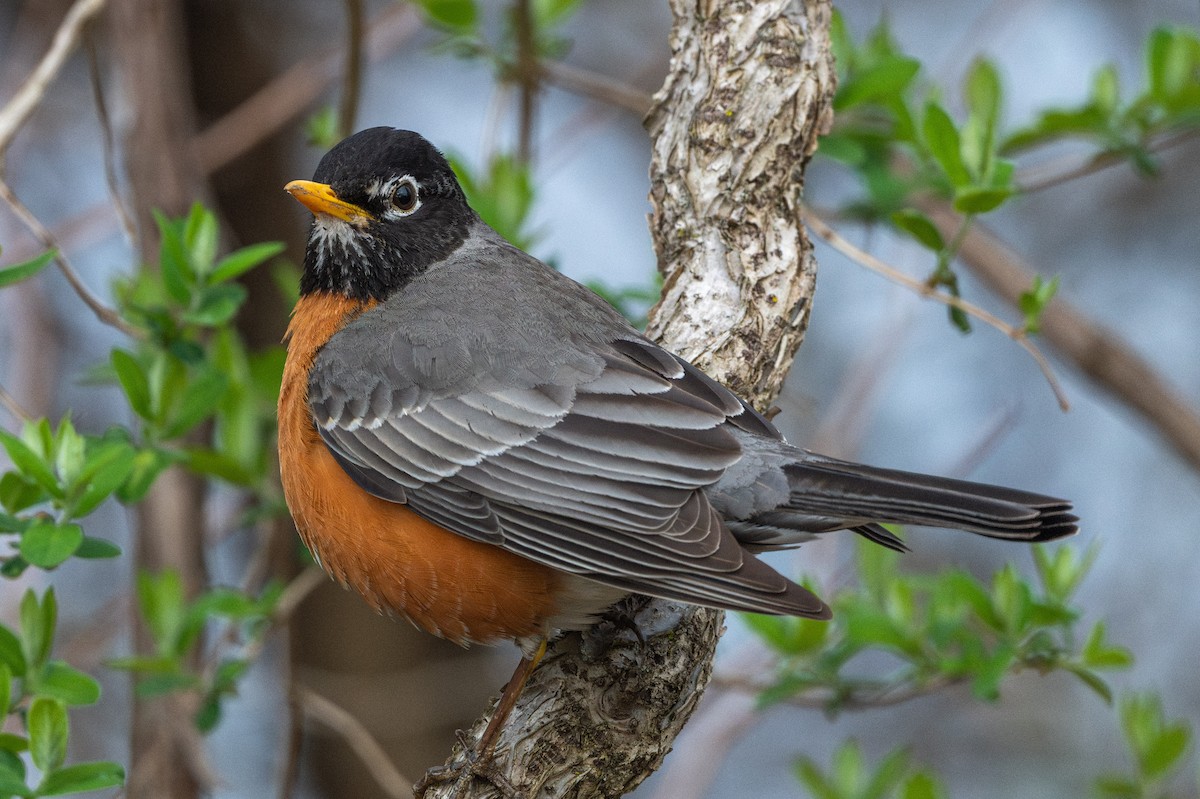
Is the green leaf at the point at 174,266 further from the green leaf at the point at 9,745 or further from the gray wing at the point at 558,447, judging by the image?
the green leaf at the point at 9,745

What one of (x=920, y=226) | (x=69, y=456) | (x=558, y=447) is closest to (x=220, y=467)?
(x=69, y=456)

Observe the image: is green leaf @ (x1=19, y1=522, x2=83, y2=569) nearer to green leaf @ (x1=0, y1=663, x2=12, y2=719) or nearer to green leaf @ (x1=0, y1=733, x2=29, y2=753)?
green leaf @ (x1=0, y1=663, x2=12, y2=719)

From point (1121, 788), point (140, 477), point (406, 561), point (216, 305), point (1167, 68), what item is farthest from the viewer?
point (1167, 68)

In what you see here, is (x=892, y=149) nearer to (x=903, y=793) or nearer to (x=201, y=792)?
(x=903, y=793)

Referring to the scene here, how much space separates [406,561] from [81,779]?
868 mm

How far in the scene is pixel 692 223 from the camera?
355 centimetres

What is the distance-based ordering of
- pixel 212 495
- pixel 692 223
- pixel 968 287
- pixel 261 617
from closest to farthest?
pixel 692 223 < pixel 261 617 < pixel 212 495 < pixel 968 287

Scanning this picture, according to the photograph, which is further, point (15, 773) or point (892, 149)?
point (892, 149)

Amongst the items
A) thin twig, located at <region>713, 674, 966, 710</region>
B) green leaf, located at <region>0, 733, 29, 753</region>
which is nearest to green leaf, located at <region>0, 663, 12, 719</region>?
green leaf, located at <region>0, 733, 29, 753</region>

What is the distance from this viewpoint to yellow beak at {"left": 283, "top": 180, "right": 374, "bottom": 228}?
11.5 ft

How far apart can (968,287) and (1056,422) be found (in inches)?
51.1

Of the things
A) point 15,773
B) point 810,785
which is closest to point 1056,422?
point 810,785

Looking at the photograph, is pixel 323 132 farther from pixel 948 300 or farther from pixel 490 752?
pixel 490 752

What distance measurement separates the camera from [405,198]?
3.79m
